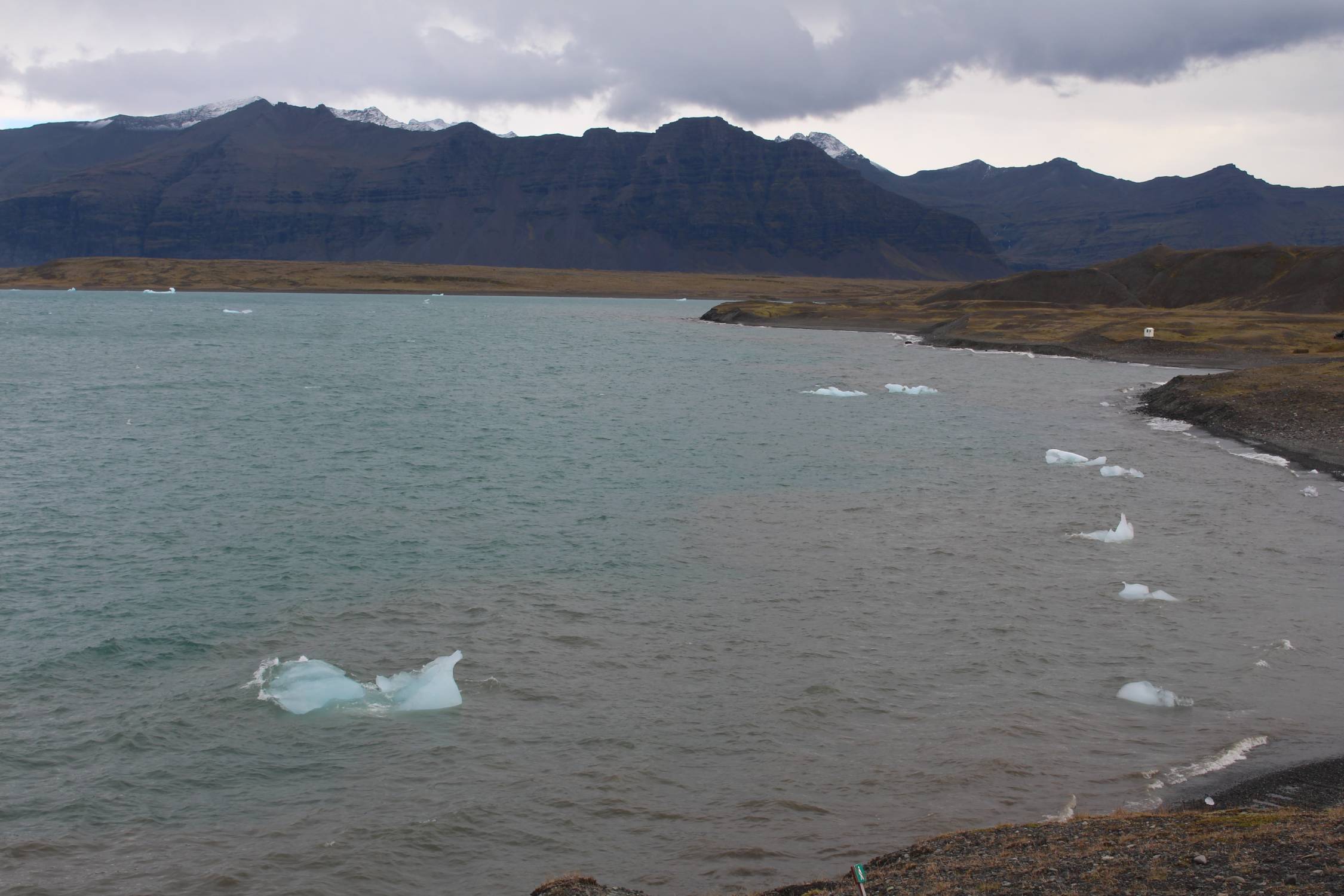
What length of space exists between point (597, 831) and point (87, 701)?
10.4 metres

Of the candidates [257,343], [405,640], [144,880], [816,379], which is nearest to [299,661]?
[405,640]

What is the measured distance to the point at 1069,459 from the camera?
43281 mm

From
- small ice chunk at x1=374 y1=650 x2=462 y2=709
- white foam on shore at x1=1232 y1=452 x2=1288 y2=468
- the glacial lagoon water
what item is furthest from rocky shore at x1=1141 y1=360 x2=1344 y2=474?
small ice chunk at x1=374 y1=650 x2=462 y2=709

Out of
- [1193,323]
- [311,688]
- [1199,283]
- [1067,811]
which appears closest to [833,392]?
[311,688]

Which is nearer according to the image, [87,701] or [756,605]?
[87,701]

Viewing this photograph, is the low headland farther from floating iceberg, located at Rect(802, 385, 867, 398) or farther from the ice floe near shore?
the ice floe near shore

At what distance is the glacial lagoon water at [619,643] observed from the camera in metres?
15.1

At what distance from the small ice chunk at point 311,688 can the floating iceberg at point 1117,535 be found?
21.3 m

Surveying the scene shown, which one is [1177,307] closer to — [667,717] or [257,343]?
[257,343]

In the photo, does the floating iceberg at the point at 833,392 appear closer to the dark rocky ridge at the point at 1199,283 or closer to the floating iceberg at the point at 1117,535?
the floating iceberg at the point at 1117,535

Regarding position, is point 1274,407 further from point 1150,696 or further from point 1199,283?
point 1199,283

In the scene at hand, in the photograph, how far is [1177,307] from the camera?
156750mm

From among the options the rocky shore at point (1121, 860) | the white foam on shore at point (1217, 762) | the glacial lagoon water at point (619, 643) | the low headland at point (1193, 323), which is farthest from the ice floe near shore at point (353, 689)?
the low headland at point (1193, 323)

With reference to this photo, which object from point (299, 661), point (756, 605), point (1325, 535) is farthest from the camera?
point (1325, 535)
